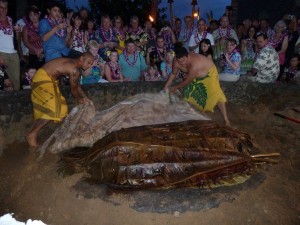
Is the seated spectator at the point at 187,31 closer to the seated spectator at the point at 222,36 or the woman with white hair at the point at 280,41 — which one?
the seated spectator at the point at 222,36

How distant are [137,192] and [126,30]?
447cm

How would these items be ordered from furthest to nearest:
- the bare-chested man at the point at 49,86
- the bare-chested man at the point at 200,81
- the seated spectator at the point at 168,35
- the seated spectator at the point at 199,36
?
1. the seated spectator at the point at 168,35
2. the seated spectator at the point at 199,36
3. the bare-chested man at the point at 200,81
4. the bare-chested man at the point at 49,86

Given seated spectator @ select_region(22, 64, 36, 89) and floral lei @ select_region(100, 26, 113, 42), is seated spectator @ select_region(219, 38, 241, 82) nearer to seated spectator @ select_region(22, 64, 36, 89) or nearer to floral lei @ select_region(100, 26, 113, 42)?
floral lei @ select_region(100, 26, 113, 42)

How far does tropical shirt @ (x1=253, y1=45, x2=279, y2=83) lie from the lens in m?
5.38

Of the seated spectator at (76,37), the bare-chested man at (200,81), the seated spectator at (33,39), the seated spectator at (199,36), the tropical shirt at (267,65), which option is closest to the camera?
the bare-chested man at (200,81)

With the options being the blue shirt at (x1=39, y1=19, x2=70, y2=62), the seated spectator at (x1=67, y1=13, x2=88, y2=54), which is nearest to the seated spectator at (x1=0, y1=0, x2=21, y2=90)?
the blue shirt at (x1=39, y1=19, x2=70, y2=62)

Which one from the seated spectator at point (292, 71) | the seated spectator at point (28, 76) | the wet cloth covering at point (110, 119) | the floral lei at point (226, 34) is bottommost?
the wet cloth covering at point (110, 119)

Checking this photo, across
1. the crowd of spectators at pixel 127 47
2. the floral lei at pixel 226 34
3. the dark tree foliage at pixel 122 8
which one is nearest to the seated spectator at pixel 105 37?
the crowd of spectators at pixel 127 47

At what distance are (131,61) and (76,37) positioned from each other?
1.14 meters

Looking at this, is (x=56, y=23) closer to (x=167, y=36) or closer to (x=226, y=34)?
(x=167, y=36)

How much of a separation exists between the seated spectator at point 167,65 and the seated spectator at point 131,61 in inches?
15.7

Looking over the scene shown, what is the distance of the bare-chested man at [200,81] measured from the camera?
4.27 m

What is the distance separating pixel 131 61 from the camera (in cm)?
555

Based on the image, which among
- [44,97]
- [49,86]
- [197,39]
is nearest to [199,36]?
[197,39]
